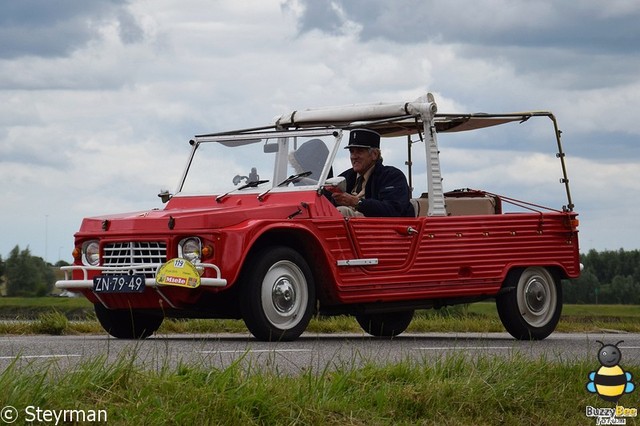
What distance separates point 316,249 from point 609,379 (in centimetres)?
447

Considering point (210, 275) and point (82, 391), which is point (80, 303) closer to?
point (210, 275)

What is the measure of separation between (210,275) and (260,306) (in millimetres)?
534

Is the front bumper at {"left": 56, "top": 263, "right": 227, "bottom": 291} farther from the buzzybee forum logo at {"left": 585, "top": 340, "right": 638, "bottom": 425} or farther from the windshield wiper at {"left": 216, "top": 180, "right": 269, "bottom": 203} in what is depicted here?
the buzzybee forum logo at {"left": 585, "top": 340, "right": 638, "bottom": 425}

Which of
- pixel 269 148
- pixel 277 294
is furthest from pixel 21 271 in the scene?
pixel 277 294

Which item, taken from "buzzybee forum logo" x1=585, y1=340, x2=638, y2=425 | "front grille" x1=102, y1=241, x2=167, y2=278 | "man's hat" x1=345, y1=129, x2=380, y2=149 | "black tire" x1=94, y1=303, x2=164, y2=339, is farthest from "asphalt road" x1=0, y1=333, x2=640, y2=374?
"man's hat" x1=345, y1=129, x2=380, y2=149

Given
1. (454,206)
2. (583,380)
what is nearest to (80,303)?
(454,206)

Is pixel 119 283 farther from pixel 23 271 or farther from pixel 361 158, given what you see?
pixel 23 271

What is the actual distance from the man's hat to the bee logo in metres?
5.20

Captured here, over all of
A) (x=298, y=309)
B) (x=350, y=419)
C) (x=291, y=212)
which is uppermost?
(x=291, y=212)

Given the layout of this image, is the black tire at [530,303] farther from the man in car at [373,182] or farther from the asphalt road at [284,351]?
the man in car at [373,182]

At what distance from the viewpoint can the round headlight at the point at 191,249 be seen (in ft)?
38.2

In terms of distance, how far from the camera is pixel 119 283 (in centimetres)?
1187

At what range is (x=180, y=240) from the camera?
11.7 metres

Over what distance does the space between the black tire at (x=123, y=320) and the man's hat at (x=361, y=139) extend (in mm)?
2691
